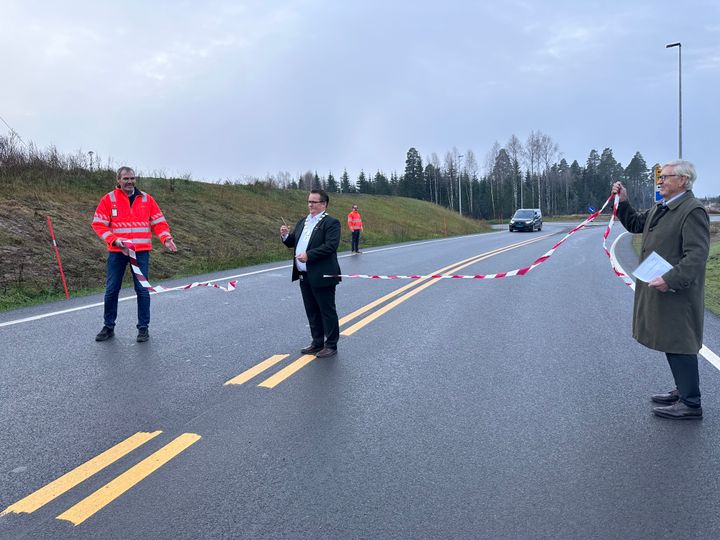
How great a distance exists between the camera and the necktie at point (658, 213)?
429 centimetres

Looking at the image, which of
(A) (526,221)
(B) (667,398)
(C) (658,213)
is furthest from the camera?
(A) (526,221)

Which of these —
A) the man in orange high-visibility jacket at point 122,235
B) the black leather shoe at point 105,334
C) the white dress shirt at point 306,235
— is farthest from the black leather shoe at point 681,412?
the black leather shoe at point 105,334

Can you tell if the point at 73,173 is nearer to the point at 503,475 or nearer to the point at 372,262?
the point at 372,262

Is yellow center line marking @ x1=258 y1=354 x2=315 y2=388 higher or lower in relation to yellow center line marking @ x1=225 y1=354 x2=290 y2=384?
lower

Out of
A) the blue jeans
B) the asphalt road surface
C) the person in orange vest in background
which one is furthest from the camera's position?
the person in orange vest in background

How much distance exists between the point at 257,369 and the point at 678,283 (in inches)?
144

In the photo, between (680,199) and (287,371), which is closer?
(680,199)

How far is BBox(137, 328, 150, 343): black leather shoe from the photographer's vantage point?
654 centimetres

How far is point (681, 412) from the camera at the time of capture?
13.7 ft

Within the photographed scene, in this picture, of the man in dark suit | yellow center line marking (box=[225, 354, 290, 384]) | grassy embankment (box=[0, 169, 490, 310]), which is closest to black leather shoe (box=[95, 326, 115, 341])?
yellow center line marking (box=[225, 354, 290, 384])

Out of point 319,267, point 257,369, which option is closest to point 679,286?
point 319,267

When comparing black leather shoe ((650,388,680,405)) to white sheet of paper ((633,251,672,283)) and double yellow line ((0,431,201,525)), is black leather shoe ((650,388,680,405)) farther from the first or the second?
double yellow line ((0,431,201,525))

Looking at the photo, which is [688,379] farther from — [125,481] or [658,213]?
[125,481]

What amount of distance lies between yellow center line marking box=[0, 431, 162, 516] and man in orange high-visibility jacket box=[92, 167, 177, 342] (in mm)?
2975
